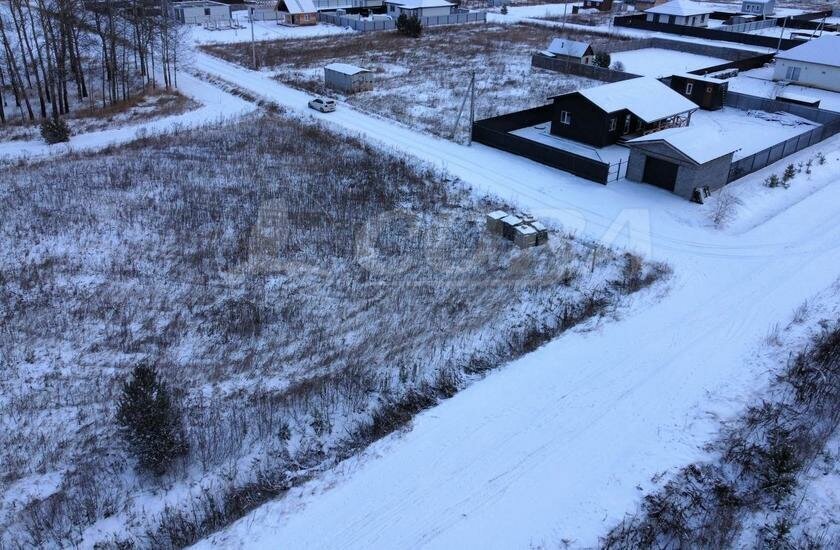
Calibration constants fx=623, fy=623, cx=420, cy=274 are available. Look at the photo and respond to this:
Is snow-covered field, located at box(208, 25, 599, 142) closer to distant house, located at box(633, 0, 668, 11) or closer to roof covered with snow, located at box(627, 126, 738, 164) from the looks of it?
roof covered with snow, located at box(627, 126, 738, 164)

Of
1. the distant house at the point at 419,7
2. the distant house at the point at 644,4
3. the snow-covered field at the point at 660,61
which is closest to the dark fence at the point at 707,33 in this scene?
the snow-covered field at the point at 660,61

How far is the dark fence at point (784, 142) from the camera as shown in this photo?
3028 cm

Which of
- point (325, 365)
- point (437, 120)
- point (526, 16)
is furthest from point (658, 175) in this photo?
point (526, 16)

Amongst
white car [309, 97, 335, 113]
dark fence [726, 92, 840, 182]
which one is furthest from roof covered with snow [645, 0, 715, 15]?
white car [309, 97, 335, 113]

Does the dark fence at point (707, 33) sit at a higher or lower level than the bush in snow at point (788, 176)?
higher

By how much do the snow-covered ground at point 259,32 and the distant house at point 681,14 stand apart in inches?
1455

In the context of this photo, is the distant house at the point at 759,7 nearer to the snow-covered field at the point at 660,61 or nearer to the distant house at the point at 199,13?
the snow-covered field at the point at 660,61

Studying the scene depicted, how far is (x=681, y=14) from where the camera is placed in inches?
2857

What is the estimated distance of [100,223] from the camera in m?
24.6

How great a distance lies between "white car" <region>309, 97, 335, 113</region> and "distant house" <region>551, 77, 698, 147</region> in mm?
14196

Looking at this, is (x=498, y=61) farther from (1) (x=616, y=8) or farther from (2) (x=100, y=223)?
(1) (x=616, y=8)

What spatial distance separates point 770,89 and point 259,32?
50741 millimetres

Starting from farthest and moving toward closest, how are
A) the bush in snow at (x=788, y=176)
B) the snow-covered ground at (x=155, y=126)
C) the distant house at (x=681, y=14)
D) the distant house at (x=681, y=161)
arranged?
1. the distant house at (x=681, y=14)
2. the snow-covered ground at (x=155, y=126)
3. the bush in snow at (x=788, y=176)
4. the distant house at (x=681, y=161)

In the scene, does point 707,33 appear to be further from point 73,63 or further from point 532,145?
point 73,63
